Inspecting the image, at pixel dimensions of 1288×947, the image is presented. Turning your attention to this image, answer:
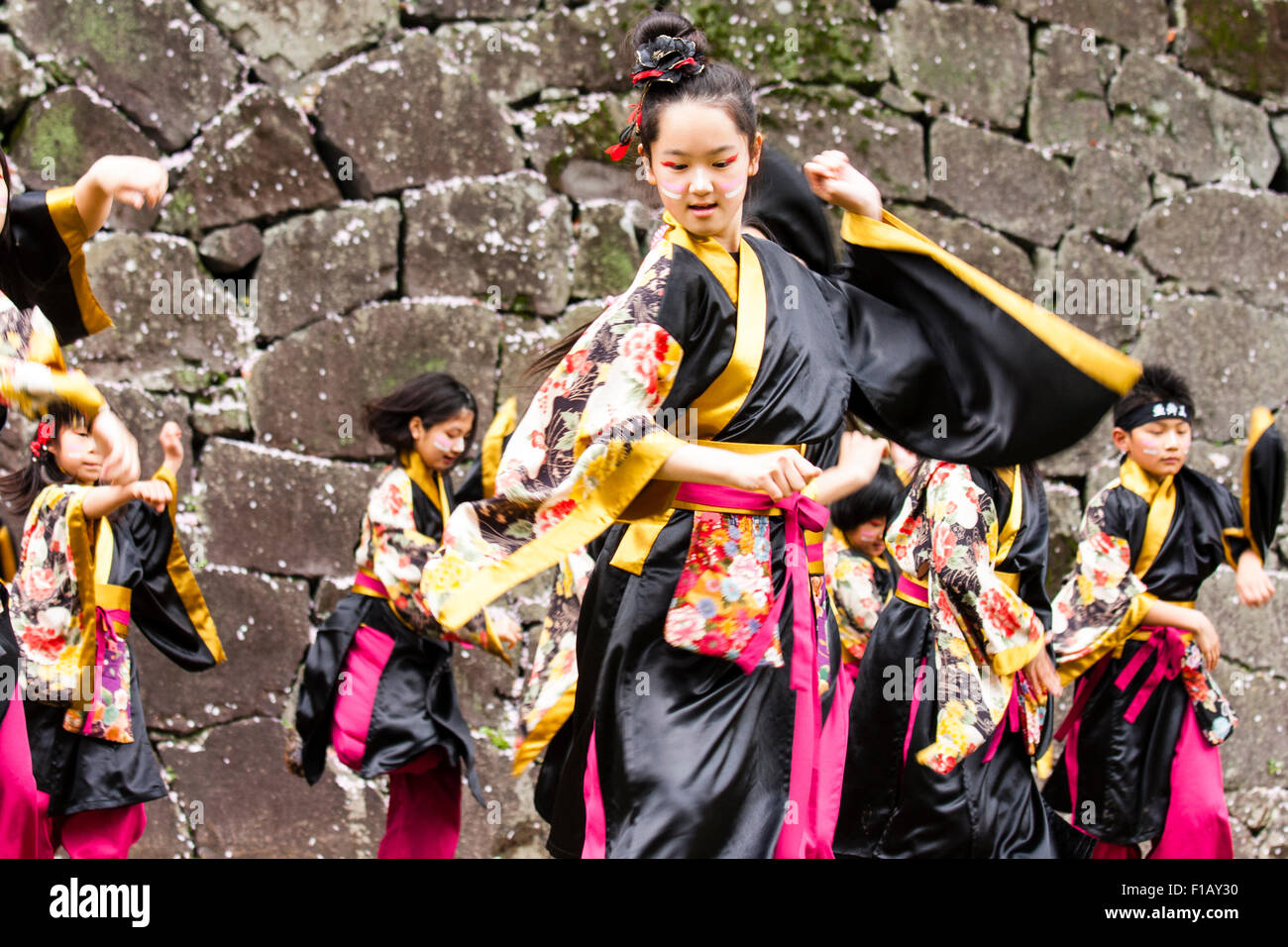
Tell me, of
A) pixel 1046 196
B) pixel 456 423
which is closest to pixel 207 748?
pixel 456 423

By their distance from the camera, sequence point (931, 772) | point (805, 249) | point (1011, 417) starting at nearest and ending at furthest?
point (1011, 417)
point (805, 249)
point (931, 772)

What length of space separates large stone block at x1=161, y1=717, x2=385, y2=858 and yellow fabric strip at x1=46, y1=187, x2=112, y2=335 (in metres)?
2.48

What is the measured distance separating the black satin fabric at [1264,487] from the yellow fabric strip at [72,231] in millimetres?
3524

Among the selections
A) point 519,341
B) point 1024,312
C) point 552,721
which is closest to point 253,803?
point 552,721

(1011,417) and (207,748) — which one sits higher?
(1011,417)

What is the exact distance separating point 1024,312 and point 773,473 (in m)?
0.71

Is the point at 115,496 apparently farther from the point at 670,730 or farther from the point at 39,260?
the point at 670,730

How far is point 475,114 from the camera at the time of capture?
4898 millimetres

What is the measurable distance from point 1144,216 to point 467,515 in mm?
4114

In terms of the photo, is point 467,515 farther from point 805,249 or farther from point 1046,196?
point 1046,196

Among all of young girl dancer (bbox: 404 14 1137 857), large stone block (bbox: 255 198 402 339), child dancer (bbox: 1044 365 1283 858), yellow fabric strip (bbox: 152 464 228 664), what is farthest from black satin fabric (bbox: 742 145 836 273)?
large stone block (bbox: 255 198 402 339)

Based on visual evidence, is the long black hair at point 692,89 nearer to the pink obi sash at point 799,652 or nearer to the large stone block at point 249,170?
the pink obi sash at point 799,652

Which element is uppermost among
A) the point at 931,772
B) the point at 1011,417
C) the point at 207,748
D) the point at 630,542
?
the point at 1011,417

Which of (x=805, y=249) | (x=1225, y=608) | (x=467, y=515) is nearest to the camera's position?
(x=467, y=515)
